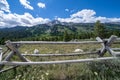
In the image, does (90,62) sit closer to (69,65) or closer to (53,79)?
(69,65)

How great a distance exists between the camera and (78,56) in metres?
9.53

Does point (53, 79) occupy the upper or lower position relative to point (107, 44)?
lower

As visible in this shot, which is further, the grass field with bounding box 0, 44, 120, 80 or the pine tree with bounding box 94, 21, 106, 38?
the pine tree with bounding box 94, 21, 106, 38

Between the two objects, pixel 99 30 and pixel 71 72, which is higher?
pixel 71 72

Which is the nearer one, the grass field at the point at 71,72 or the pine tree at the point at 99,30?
the grass field at the point at 71,72

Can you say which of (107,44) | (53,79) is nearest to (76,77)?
(53,79)

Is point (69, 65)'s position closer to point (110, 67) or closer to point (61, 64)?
point (61, 64)

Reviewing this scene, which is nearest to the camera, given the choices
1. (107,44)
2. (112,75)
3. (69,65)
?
(112,75)

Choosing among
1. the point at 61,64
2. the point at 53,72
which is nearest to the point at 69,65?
the point at 61,64

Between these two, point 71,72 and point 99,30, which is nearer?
point 71,72

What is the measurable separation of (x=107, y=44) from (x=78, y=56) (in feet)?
6.67

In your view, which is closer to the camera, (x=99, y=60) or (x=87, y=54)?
(x=99, y=60)

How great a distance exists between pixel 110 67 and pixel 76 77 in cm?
126

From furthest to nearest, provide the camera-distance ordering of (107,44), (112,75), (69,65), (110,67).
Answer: (107,44)
(69,65)
(110,67)
(112,75)
